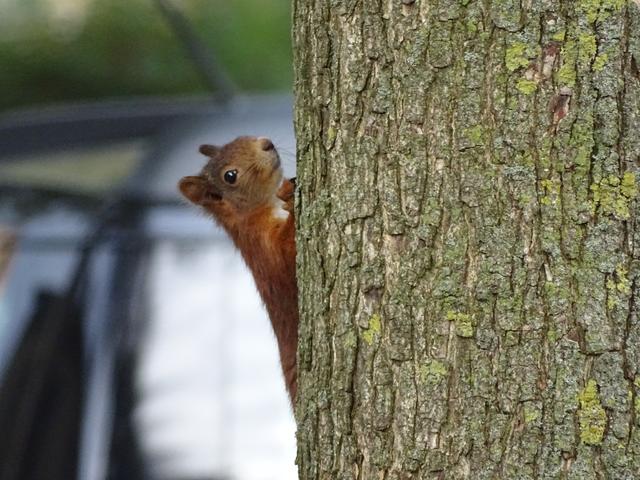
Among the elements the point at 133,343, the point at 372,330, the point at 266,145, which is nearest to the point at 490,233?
the point at 372,330

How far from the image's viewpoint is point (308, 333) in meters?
1.90

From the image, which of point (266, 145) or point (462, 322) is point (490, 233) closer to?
point (462, 322)

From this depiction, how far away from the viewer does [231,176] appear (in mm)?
2943

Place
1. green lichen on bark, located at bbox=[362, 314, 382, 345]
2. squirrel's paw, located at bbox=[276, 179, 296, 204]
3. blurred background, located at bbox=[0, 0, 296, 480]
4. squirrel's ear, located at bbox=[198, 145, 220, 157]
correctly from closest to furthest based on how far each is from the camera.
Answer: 1. green lichen on bark, located at bbox=[362, 314, 382, 345]
2. squirrel's paw, located at bbox=[276, 179, 296, 204]
3. squirrel's ear, located at bbox=[198, 145, 220, 157]
4. blurred background, located at bbox=[0, 0, 296, 480]

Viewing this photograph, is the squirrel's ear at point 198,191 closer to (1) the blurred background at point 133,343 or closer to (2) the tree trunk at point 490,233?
(1) the blurred background at point 133,343

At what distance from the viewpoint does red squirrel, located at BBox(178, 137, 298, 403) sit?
8.28 ft

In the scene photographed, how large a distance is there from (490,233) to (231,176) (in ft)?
4.41

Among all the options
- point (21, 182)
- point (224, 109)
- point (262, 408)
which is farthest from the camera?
point (224, 109)

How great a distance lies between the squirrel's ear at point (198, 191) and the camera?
9.78 feet

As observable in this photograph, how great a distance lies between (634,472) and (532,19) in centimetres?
64

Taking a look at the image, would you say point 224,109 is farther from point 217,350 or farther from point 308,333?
point 308,333

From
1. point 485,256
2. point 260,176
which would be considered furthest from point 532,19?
point 260,176

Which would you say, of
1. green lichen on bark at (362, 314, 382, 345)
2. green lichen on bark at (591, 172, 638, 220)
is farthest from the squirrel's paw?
green lichen on bark at (591, 172, 638, 220)

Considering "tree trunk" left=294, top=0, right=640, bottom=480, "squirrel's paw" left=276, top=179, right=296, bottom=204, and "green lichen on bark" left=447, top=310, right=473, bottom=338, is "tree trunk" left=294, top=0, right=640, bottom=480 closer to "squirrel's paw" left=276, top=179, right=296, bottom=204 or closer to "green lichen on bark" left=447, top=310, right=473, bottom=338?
"green lichen on bark" left=447, top=310, right=473, bottom=338
